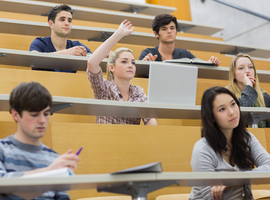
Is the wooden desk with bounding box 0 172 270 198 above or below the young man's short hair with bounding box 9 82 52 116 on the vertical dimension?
below

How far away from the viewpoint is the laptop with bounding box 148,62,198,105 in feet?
4.04

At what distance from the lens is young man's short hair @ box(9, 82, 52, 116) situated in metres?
0.81

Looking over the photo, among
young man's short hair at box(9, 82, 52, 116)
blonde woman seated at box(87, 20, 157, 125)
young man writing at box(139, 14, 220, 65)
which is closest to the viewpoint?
young man's short hair at box(9, 82, 52, 116)

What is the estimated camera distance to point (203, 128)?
117 centimetres

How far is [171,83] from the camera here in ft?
4.09

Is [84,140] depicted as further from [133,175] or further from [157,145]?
[133,175]

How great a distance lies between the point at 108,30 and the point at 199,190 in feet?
5.18

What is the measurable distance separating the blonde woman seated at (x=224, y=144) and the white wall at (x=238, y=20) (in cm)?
192

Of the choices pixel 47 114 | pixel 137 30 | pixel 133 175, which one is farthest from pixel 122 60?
pixel 137 30

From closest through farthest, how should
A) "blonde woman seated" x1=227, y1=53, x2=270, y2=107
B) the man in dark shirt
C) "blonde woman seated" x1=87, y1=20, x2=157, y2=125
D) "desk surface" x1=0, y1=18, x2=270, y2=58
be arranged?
"blonde woman seated" x1=87, y1=20, x2=157, y2=125, "blonde woman seated" x1=227, y1=53, x2=270, y2=107, the man in dark shirt, "desk surface" x1=0, y1=18, x2=270, y2=58

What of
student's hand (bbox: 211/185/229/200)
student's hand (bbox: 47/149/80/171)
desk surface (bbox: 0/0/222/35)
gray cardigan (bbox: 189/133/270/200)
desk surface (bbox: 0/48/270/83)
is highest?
desk surface (bbox: 0/0/222/35)

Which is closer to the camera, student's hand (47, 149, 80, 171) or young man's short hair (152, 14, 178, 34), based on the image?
student's hand (47, 149, 80, 171)

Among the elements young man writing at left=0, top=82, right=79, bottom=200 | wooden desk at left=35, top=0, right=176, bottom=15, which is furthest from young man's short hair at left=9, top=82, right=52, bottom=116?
wooden desk at left=35, top=0, right=176, bottom=15

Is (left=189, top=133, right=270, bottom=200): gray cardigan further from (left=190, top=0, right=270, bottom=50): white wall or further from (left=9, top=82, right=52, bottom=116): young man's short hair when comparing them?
(left=190, top=0, right=270, bottom=50): white wall
